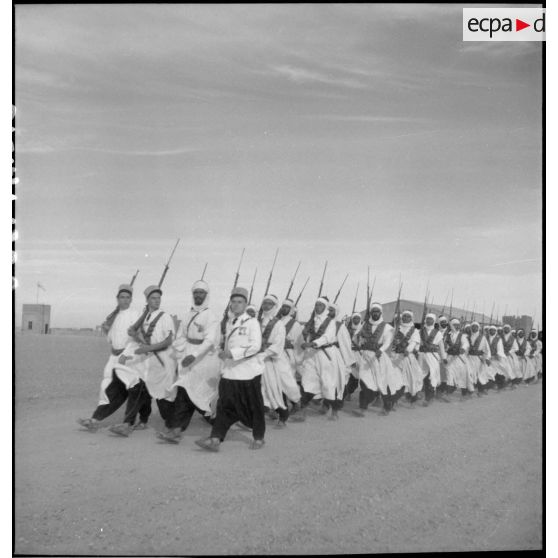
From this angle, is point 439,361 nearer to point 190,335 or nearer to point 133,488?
point 190,335

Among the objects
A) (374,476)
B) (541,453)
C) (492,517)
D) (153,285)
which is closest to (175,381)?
(153,285)

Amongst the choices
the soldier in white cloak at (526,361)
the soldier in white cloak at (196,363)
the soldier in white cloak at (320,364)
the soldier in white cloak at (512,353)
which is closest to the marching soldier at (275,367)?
the soldier in white cloak at (320,364)

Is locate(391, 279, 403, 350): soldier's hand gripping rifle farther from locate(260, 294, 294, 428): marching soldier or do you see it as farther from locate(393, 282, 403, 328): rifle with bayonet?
locate(260, 294, 294, 428): marching soldier

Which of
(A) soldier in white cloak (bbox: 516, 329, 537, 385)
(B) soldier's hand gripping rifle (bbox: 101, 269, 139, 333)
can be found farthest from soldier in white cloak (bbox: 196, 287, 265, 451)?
(A) soldier in white cloak (bbox: 516, 329, 537, 385)

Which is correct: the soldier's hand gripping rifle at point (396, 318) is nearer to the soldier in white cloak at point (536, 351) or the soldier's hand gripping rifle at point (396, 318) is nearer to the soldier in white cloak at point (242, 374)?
the soldier in white cloak at point (536, 351)

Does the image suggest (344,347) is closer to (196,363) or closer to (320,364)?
(320,364)

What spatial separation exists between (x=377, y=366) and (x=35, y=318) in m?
4.63

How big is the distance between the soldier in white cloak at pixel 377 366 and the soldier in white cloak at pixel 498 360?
2.10m

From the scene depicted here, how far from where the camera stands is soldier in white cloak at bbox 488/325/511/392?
30.9ft

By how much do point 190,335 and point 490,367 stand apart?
246 inches

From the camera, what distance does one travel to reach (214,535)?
473 cm

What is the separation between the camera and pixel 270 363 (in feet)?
22.7

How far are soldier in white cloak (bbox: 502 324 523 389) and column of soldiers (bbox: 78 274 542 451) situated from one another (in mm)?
34

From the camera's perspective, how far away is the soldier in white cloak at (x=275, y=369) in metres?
6.65
